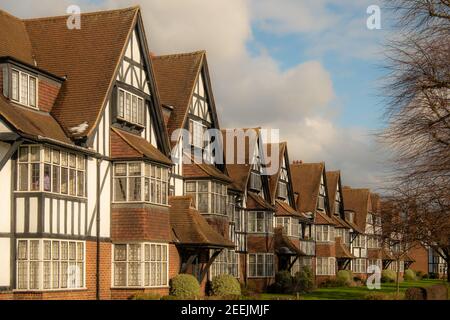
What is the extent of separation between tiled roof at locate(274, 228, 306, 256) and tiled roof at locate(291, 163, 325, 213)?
33.3ft

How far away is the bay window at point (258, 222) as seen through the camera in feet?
162

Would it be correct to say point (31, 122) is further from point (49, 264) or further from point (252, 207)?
point (252, 207)

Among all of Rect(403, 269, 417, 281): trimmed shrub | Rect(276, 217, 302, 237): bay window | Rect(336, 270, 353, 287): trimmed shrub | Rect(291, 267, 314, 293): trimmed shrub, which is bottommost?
Rect(403, 269, 417, 281): trimmed shrub

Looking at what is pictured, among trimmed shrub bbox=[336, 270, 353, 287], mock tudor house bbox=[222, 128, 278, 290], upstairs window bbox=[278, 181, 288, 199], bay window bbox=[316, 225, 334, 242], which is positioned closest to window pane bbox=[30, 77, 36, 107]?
mock tudor house bbox=[222, 128, 278, 290]

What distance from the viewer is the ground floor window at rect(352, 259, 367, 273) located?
261 ft

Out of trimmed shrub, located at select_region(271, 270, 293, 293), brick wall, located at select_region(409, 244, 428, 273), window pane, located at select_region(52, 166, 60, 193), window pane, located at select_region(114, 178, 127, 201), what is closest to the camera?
window pane, located at select_region(52, 166, 60, 193)

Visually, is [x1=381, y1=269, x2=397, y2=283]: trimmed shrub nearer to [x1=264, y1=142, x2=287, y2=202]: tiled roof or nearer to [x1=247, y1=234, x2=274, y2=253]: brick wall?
[x1=264, y1=142, x2=287, y2=202]: tiled roof

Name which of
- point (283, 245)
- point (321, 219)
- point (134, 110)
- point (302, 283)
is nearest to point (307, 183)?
point (321, 219)

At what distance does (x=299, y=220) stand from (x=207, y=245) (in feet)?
85.7

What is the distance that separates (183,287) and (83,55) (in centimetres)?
1057

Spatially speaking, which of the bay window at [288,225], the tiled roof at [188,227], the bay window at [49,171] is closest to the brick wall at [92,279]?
the bay window at [49,171]

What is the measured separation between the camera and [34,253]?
86.4ft

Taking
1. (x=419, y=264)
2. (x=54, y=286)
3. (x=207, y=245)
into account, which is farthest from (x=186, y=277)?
(x=419, y=264)

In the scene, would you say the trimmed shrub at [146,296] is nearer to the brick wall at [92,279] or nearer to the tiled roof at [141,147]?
the brick wall at [92,279]
